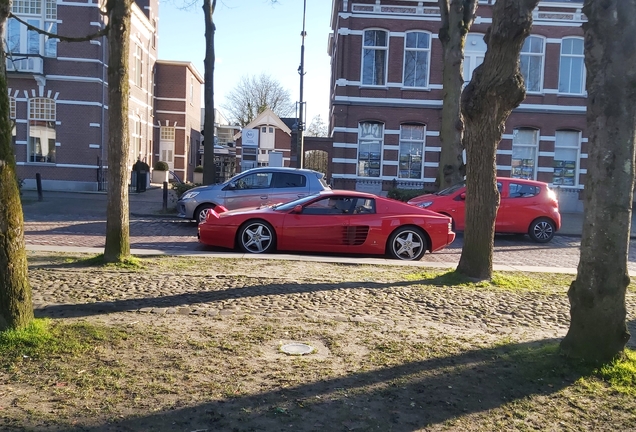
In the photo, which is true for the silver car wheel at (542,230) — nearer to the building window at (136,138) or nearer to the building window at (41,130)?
the building window at (41,130)

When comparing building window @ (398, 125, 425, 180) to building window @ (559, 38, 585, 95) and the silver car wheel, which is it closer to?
building window @ (559, 38, 585, 95)

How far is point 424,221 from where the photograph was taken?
11828 mm

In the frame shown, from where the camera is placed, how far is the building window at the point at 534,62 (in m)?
30.6

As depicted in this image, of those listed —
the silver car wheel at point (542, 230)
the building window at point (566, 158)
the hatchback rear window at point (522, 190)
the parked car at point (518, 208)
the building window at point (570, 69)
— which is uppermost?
the building window at point (570, 69)

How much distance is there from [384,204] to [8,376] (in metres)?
8.31

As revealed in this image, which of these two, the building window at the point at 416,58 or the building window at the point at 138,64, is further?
the building window at the point at 138,64

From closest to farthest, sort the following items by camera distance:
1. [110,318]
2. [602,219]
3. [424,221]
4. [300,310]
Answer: [602,219] → [110,318] → [300,310] → [424,221]

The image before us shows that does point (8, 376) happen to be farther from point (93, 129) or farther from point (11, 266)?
point (93, 129)

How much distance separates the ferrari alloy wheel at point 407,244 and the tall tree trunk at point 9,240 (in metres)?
7.68

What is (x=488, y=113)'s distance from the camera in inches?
332

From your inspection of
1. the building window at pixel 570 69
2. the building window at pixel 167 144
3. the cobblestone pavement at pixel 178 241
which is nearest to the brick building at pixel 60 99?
the building window at pixel 167 144

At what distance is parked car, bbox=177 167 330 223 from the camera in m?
15.8

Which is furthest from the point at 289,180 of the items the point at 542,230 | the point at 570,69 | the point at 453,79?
the point at 570,69

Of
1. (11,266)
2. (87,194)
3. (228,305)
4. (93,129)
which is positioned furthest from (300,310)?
(93,129)
